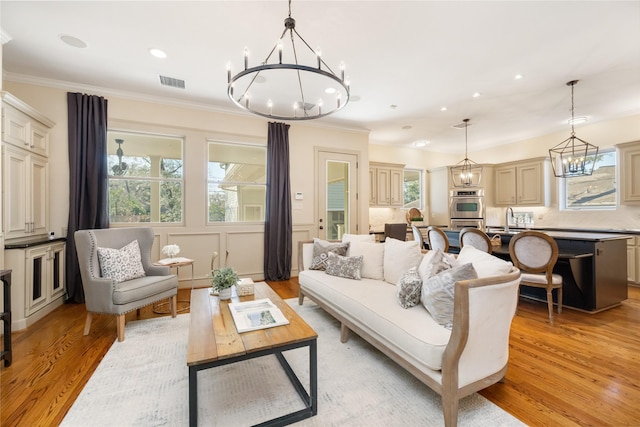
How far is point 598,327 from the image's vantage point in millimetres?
2965

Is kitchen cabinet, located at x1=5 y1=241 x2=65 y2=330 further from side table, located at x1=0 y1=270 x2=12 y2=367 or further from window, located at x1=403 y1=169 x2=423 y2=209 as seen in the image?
window, located at x1=403 y1=169 x2=423 y2=209

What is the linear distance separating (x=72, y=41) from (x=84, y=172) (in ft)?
5.50

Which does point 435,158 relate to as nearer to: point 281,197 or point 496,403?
point 281,197

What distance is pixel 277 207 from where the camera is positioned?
16.4 feet

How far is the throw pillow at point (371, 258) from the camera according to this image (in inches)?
124

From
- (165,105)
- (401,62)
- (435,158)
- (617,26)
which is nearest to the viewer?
(617,26)

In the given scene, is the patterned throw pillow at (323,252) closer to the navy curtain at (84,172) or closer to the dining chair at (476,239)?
the dining chair at (476,239)

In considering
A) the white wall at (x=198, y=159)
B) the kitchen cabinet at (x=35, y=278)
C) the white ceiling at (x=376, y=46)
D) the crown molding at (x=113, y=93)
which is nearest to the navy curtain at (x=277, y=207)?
the white wall at (x=198, y=159)

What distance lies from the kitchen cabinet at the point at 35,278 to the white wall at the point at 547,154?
19.1ft

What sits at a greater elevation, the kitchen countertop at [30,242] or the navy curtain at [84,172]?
the navy curtain at [84,172]

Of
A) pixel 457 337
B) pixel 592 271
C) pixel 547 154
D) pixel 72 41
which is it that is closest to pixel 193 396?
pixel 457 337

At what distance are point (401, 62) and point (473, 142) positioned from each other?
15.6ft

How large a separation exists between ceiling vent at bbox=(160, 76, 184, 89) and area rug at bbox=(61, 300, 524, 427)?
3268 millimetres

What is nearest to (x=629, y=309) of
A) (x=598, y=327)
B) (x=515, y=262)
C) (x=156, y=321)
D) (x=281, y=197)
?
(x=598, y=327)
